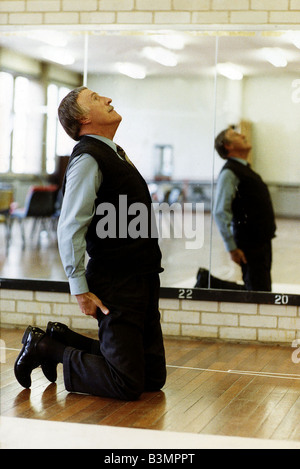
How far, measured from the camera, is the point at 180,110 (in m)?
5.50

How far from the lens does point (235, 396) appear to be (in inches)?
150

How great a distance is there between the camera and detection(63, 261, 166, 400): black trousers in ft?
11.9

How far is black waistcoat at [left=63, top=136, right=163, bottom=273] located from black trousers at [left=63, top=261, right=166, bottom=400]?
0.07 m

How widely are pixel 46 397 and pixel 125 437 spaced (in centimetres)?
74

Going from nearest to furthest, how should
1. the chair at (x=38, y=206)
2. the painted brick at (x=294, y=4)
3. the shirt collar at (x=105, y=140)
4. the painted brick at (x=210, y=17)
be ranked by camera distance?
Answer: the shirt collar at (x=105, y=140) < the painted brick at (x=294, y=4) < the painted brick at (x=210, y=17) < the chair at (x=38, y=206)

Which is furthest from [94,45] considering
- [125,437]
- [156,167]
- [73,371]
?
[125,437]

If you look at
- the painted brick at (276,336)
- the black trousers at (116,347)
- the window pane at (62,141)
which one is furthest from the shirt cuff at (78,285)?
the window pane at (62,141)

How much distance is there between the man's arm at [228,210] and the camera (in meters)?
5.23

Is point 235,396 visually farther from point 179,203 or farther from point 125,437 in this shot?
point 179,203

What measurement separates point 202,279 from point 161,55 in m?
1.62

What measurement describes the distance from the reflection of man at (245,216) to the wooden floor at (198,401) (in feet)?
2.50

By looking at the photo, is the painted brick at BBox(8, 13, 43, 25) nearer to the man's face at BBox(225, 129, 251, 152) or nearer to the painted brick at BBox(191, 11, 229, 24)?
the painted brick at BBox(191, 11, 229, 24)

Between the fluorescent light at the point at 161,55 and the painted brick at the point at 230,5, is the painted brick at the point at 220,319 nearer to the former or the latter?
the fluorescent light at the point at 161,55
